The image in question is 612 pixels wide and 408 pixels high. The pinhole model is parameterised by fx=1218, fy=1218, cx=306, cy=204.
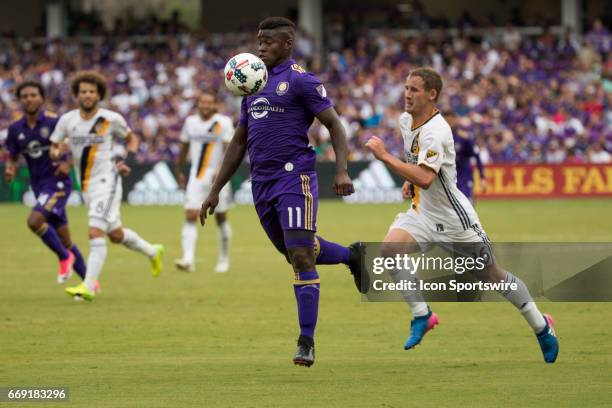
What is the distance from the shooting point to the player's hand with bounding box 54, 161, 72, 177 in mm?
13656

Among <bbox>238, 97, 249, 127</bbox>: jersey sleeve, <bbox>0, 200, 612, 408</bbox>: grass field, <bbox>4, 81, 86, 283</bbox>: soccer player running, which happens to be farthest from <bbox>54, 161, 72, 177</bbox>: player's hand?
<bbox>238, 97, 249, 127</bbox>: jersey sleeve

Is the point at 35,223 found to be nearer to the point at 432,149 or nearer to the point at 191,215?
the point at 191,215

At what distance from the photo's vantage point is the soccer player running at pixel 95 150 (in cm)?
1318

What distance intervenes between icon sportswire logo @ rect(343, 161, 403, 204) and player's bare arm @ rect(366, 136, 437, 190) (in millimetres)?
24381

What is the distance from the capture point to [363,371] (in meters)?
8.46

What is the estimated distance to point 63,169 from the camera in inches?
538

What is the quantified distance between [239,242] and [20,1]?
2953cm

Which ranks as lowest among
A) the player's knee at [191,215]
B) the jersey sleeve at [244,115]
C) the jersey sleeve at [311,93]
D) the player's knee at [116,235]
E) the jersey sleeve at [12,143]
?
the player's knee at [191,215]

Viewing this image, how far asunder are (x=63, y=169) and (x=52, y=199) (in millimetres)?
469

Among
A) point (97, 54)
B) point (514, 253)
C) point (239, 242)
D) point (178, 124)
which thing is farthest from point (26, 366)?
point (97, 54)

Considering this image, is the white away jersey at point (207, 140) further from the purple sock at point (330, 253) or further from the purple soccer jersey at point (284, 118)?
the purple soccer jersey at point (284, 118)

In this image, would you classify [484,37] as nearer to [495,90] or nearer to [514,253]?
[495,90]

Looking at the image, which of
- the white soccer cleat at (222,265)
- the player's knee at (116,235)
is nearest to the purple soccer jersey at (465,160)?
the white soccer cleat at (222,265)

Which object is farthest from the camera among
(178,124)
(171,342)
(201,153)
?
(178,124)
